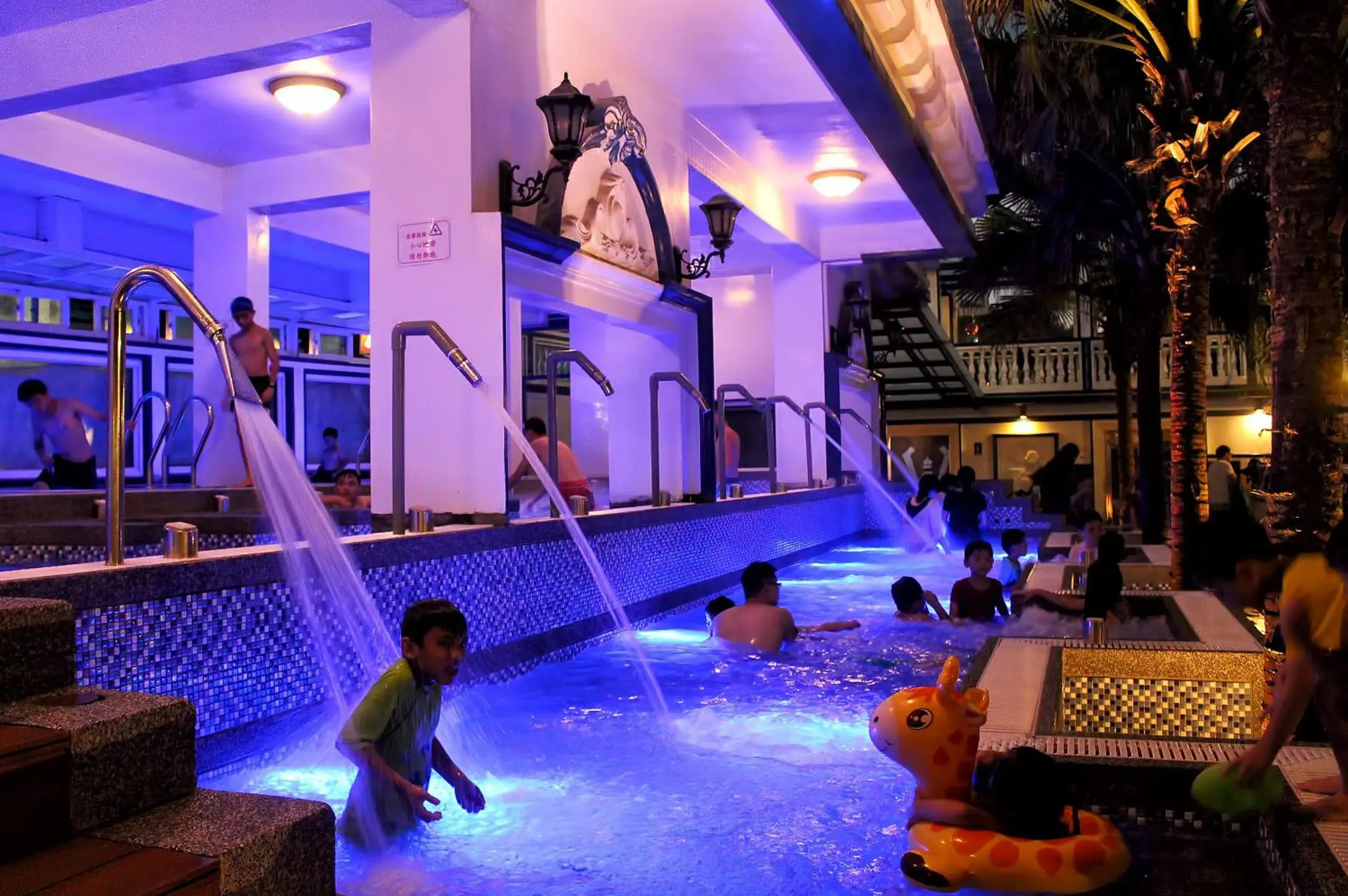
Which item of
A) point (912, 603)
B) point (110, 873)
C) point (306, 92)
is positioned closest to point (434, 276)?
point (306, 92)

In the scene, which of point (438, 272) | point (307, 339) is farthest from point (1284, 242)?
point (307, 339)

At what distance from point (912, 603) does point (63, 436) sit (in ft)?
24.0

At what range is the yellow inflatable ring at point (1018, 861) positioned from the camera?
8.37ft

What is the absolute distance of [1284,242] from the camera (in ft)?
16.3

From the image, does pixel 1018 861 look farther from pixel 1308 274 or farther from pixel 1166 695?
pixel 1308 274

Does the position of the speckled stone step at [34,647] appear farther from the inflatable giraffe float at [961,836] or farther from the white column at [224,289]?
the white column at [224,289]

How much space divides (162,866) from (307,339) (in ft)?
54.5

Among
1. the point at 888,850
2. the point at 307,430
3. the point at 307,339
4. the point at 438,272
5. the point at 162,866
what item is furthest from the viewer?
the point at 307,339

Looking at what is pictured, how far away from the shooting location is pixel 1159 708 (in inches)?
148

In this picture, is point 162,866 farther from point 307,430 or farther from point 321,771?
point 307,430

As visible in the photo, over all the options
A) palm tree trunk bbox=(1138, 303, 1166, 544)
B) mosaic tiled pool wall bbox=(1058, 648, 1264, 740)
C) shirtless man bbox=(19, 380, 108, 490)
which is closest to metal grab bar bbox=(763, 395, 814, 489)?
palm tree trunk bbox=(1138, 303, 1166, 544)

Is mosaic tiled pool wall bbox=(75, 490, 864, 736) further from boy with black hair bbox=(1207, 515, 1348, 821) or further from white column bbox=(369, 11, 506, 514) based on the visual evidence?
boy with black hair bbox=(1207, 515, 1348, 821)

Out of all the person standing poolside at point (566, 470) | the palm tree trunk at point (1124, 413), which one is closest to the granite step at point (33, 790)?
the person standing poolside at point (566, 470)

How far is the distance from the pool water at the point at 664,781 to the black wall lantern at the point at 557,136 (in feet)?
9.66
